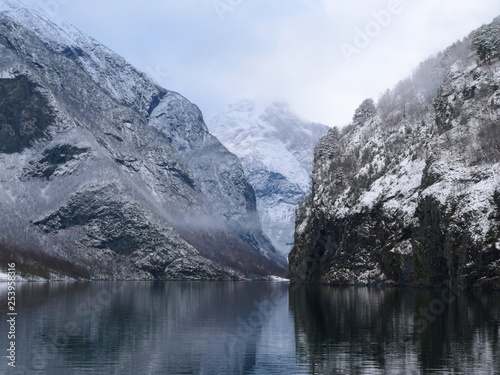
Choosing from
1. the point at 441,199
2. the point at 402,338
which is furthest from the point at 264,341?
the point at 441,199

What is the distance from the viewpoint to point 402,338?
196ft

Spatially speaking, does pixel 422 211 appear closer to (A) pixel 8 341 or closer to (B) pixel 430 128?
(B) pixel 430 128

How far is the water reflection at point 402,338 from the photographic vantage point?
46.4m

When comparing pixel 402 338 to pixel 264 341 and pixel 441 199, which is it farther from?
pixel 441 199

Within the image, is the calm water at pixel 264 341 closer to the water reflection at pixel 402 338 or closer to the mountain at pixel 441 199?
the water reflection at pixel 402 338

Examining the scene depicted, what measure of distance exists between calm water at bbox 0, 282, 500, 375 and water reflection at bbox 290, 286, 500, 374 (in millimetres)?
→ 79

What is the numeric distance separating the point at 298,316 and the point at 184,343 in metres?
29.6

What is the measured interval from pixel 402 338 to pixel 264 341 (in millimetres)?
12423

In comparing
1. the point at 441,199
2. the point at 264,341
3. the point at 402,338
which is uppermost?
the point at 441,199

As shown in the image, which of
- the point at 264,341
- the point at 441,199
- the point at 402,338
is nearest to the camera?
the point at 402,338

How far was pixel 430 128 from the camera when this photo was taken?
7323 inches

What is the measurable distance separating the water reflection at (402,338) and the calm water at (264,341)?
0.08 metres

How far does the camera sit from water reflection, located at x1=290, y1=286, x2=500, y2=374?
4638 cm

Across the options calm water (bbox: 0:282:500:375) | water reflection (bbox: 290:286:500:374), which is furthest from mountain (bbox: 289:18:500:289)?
calm water (bbox: 0:282:500:375)
